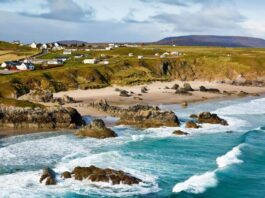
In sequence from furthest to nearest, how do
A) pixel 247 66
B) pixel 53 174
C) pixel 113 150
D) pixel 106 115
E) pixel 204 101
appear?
pixel 247 66, pixel 204 101, pixel 106 115, pixel 113 150, pixel 53 174

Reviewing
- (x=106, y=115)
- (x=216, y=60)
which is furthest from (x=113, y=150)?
(x=216, y=60)

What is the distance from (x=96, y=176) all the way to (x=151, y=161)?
8.08 m

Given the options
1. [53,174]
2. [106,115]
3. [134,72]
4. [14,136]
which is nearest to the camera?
[53,174]

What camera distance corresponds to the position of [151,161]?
40438 mm

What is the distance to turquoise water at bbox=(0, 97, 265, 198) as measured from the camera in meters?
32.1

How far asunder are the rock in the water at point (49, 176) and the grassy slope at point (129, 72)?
1564 inches

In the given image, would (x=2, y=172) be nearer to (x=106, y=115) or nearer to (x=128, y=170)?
(x=128, y=170)

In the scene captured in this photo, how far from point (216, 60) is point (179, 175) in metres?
91.7

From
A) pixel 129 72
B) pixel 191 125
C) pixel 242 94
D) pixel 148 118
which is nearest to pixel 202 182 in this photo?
pixel 191 125

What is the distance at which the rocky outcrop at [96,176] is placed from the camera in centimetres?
3309

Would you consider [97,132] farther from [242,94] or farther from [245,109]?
[242,94]

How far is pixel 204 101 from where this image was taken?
277 feet

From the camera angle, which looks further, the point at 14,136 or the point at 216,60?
the point at 216,60

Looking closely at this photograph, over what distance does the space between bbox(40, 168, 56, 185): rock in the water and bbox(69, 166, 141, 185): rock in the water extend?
1.52m
